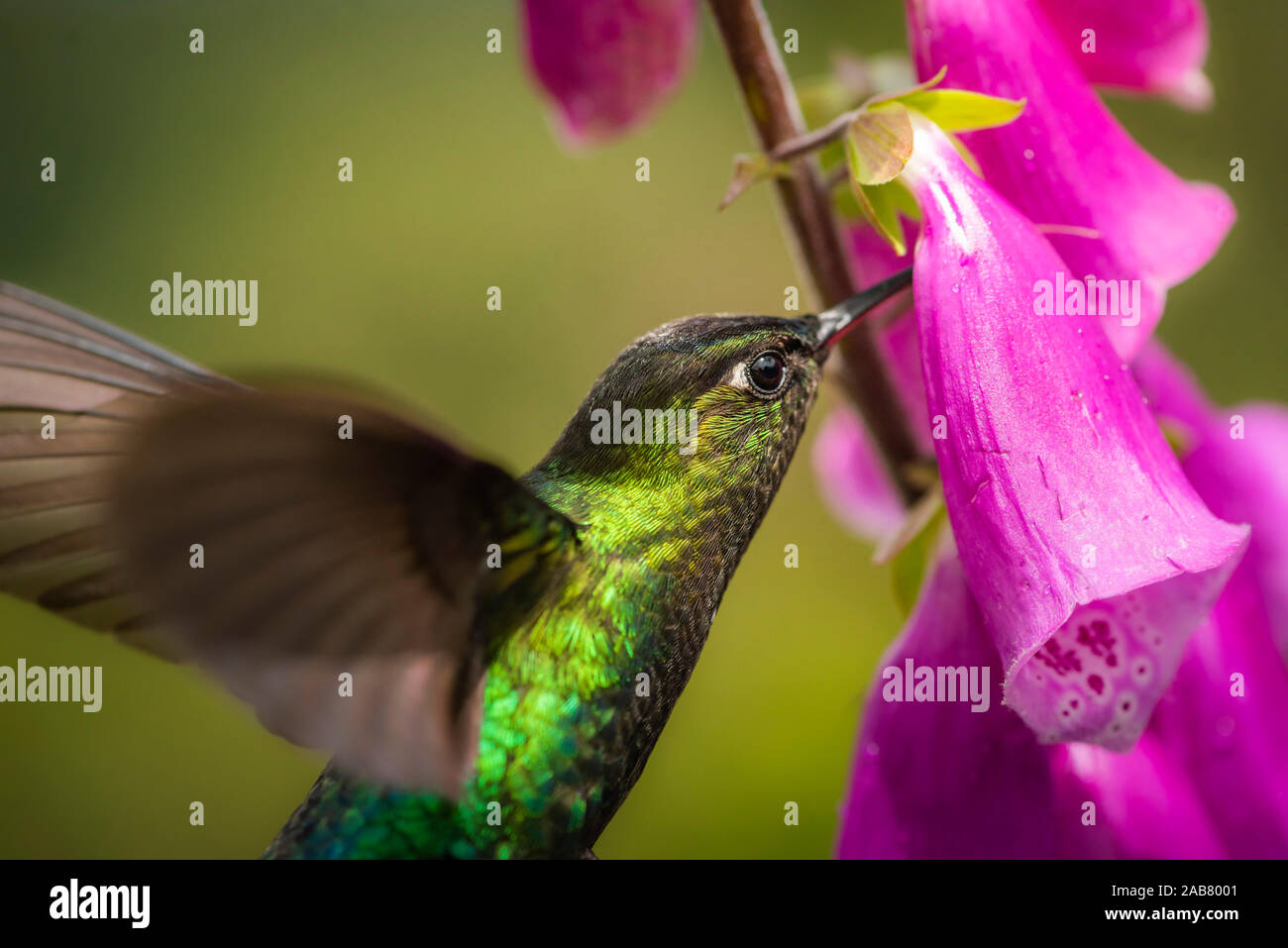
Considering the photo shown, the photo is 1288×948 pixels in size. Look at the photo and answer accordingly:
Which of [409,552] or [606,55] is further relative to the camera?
[606,55]

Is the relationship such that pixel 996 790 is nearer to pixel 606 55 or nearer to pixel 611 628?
pixel 611 628

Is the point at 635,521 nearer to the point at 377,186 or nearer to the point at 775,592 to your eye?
the point at 775,592

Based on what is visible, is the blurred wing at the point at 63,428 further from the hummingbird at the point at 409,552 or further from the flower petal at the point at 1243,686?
the flower petal at the point at 1243,686

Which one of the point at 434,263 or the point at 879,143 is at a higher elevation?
the point at 434,263

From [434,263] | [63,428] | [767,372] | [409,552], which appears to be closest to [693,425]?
[767,372]

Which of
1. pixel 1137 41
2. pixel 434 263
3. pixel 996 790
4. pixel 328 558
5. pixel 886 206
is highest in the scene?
pixel 434 263

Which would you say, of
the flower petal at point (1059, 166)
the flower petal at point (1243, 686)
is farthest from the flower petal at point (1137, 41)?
the flower petal at point (1243, 686)

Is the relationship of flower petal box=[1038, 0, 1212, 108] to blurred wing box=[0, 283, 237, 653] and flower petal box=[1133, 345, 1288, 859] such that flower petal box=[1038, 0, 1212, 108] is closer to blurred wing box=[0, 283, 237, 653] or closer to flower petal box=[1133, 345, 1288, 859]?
flower petal box=[1133, 345, 1288, 859]
